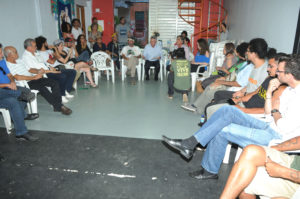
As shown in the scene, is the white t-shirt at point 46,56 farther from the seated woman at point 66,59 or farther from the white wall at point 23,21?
the white wall at point 23,21

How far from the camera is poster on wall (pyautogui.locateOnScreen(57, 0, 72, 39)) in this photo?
621cm

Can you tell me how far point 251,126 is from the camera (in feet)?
5.92

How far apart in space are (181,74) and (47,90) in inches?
90.8

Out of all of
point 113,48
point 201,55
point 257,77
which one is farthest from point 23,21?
point 257,77

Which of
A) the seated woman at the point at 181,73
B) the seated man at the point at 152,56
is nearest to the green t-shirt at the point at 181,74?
the seated woman at the point at 181,73

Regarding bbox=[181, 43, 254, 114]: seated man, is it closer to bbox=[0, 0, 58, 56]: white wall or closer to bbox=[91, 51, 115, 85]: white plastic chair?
bbox=[91, 51, 115, 85]: white plastic chair

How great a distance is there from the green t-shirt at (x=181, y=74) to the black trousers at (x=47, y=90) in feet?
6.81

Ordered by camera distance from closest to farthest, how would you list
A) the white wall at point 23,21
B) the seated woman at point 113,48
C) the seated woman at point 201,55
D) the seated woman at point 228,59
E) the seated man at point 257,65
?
the seated man at point 257,65 < the seated woman at point 228,59 < the white wall at point 23,21 < the seated woman at point 201,55 < the seated woman at point 113,48

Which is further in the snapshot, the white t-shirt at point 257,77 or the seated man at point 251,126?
the white t-shirt at point 257,77

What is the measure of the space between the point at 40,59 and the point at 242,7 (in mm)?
4526

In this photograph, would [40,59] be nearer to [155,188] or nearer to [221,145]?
[155,188]

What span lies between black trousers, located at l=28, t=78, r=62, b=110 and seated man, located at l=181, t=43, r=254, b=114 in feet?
6.81

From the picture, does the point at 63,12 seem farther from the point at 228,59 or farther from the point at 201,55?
the point at 228,59

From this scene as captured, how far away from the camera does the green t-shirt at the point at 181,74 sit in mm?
4066
